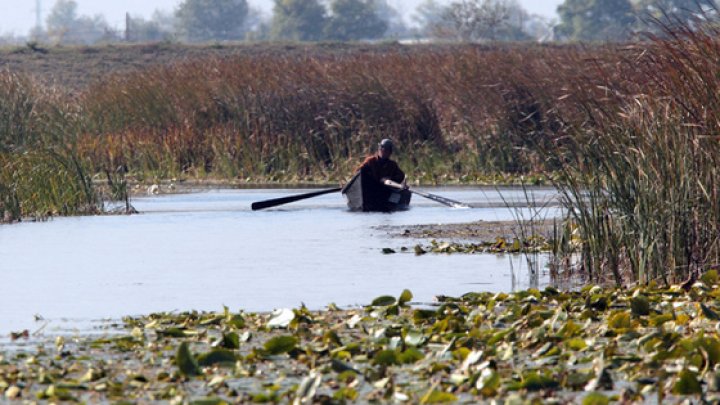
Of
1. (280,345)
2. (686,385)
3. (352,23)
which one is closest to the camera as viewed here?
(686,385)

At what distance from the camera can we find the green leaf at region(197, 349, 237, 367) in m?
8.87

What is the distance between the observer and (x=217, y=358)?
351 inches

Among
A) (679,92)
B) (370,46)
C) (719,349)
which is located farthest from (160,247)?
(370,46)

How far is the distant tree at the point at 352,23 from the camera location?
117 meters

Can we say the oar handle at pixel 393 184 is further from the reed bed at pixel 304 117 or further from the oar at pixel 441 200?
the reed bed at pixel 304 117

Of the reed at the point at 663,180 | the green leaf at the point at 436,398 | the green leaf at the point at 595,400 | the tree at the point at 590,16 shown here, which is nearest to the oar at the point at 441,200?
the reed at the point at 663,180

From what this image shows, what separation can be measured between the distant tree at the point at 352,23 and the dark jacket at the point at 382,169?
92.7 m

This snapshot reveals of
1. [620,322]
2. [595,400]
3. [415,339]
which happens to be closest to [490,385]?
[595,400]

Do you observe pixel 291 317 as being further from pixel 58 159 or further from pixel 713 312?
pixel 58 159

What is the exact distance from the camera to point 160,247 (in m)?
17.4

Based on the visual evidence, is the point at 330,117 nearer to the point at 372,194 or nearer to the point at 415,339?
the point at 372,194

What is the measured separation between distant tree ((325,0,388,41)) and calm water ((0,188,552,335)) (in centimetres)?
9481

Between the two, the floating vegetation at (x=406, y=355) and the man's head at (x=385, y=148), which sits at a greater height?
the man's head at (x=385, y=148)

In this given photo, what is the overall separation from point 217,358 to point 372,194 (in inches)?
554
